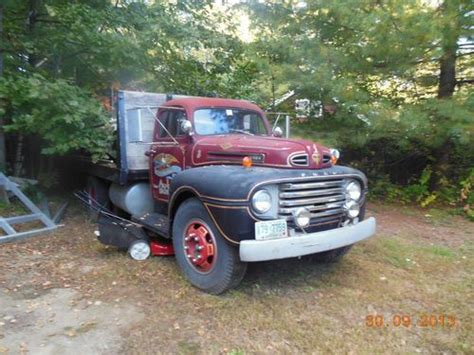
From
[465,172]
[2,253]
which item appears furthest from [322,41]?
[2,253]

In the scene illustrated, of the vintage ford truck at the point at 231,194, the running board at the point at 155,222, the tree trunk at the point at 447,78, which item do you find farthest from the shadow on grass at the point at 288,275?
the tree trunk at the point at 447,78

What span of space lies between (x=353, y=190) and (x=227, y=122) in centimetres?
180

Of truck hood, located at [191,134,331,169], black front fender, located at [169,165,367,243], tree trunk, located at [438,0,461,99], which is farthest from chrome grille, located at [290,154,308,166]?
tree trunk, located at [438,0,461,99]

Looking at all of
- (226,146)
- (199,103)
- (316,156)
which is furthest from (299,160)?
(199,103)

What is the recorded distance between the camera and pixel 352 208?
4188 mm

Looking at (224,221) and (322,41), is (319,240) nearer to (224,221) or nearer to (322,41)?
(224,221)

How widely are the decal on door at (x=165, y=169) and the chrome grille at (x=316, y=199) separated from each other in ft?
5.39

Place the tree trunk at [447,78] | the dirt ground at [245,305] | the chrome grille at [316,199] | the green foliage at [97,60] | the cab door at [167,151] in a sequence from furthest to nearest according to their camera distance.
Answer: the tree trunk at [447,78]
the green foliage at [97,60]
the cab door at [167,151]
the chrome grille at [316,199]
the dirt ground at [245,305]

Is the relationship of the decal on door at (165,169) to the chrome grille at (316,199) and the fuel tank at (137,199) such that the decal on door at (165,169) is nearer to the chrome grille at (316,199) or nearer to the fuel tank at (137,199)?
the fuel tank at (137,199)

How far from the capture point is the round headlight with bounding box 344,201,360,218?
4.15 m

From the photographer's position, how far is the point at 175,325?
3.38 meters

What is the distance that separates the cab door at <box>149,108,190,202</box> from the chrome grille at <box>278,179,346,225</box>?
5.14 ft

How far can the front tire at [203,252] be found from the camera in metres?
3.75
